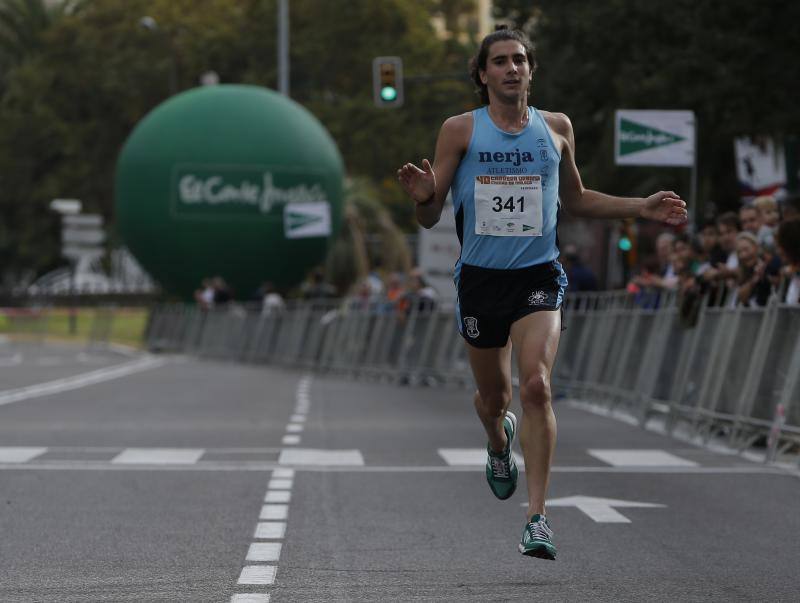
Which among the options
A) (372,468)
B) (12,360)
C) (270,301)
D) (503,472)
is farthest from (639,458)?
(270,301)

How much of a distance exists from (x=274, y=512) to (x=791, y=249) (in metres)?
5.44

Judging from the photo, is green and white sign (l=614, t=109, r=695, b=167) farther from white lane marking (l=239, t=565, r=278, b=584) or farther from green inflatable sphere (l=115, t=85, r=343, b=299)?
green inflatable sphere (l=115, t=85, r=343, b=299)

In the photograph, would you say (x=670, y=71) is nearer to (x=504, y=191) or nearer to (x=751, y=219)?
(x=751, y=219)

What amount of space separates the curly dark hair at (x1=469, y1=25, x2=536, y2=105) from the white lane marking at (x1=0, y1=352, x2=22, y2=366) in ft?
108

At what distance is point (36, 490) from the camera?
12.4 meters

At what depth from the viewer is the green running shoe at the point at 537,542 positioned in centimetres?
800

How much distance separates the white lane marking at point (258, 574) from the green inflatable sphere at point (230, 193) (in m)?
44.3

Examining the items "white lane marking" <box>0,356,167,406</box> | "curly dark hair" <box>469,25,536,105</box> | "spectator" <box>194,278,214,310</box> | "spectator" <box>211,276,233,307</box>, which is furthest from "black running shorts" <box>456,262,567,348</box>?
"spectator" <box>194,278,214,310</box>

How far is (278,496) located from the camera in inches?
471

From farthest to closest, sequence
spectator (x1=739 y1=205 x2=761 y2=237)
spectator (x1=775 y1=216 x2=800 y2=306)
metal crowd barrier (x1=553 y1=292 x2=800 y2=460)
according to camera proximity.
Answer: spectator (x1=739 y1=205 x2=761 y2=237)
metal crowd barrier (x1=553 y1=292 x2=800 y2=460)
spectator (x1=775 y1=216 x2=800 y2=306)

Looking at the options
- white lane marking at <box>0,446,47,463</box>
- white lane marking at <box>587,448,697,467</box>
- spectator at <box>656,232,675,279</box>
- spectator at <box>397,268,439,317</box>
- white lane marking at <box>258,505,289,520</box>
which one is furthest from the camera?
spectator at <box>397,268,439,317</box>

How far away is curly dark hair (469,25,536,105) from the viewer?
884 cm

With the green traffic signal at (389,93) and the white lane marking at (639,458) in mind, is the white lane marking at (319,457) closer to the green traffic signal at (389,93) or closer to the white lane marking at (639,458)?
the white lane marking at (639,458)

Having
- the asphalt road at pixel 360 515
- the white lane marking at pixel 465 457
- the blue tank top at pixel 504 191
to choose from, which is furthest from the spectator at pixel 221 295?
the blue tank top at pixel 504 191
